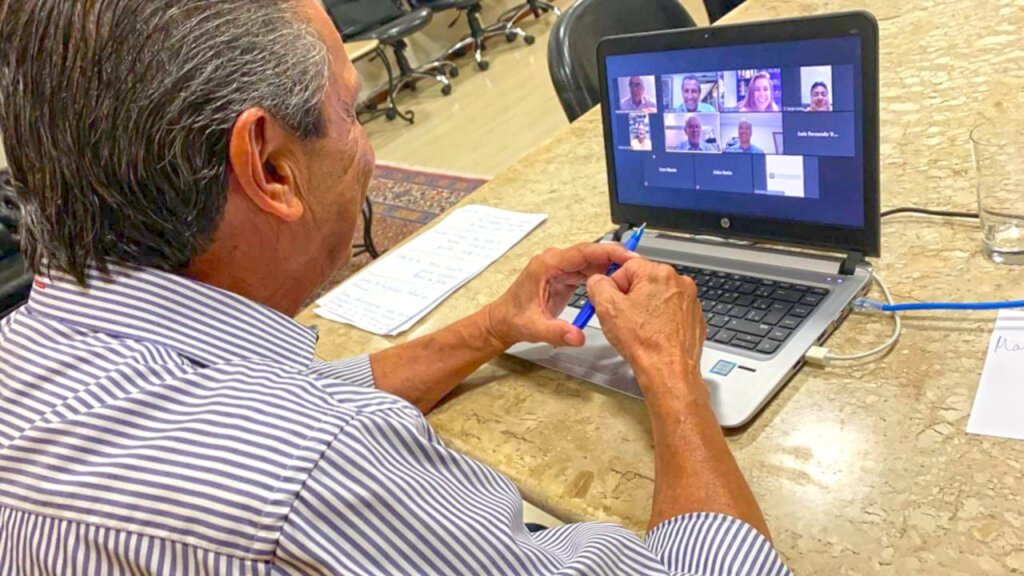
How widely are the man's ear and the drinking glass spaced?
772 millimetres

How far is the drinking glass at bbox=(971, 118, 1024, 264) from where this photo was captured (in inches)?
37.3

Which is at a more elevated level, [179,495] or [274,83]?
[274,83]

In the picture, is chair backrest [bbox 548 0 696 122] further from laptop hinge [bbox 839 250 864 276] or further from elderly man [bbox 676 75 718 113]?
laptop hinge [bbox 839 250 864 276]

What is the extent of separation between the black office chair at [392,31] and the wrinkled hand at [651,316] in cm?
362

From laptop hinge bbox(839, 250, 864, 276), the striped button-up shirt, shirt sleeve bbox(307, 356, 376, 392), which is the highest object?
the striped button-up shirt

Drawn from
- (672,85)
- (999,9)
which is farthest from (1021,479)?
(999,9)

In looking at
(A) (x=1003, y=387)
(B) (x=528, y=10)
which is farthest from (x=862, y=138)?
(B) (x=528, y=10)

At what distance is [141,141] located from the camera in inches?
26.3

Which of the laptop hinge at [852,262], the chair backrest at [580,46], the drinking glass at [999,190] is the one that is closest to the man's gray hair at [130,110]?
the laptop hinge at [852,262]

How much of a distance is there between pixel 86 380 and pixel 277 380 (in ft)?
0.46

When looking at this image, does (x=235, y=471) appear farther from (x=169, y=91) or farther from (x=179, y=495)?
(x=169, y=91)

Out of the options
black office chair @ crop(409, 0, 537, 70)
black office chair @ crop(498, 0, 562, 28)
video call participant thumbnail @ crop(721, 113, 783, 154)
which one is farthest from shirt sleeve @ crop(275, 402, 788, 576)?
black office chair @ crop(498, 0, 562, 28)

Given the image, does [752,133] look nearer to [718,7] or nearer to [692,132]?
[692,132]

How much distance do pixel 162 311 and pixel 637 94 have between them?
68cm
